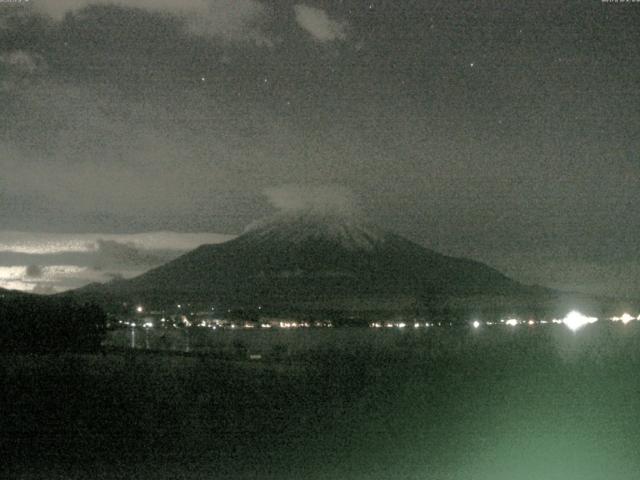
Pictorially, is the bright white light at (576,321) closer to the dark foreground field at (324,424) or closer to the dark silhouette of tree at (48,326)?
the dark silhouette of tree at (48,326)

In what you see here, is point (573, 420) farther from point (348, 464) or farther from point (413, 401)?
point (348, 464)

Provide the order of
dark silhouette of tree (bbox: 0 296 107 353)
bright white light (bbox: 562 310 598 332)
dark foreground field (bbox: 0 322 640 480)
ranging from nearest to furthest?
dark foreground field (bbox: 0 322 640 480)
dark silhouette of tree (bbox: 0 296 107 353)
bright white light (bbox: 562 310 598 332)

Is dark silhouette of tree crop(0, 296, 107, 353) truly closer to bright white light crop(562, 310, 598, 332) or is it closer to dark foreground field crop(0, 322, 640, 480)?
dark foreground field crop(0, 322, 640, 480)

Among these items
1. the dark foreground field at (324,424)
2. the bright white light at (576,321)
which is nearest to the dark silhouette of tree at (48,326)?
the dark foreground field at (324,424)

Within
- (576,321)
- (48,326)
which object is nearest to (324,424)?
(48,326)

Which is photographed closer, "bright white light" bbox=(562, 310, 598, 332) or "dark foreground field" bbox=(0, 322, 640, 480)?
"dark foreground field" bbox=(0, 322, 640, 480)

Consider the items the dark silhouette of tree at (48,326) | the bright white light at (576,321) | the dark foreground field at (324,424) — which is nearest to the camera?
the dark foreground field at (324,424)

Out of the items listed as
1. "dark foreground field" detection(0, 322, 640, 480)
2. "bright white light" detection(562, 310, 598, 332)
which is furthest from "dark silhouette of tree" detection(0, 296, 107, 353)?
"bright white light" detection(562, 310, 598, 332)

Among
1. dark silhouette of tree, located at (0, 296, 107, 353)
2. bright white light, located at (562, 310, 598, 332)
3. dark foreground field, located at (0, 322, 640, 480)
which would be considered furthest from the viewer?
bright white light, located at (562, 310, 598, 332)

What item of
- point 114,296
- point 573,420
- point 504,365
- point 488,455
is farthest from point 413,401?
point 114,296
